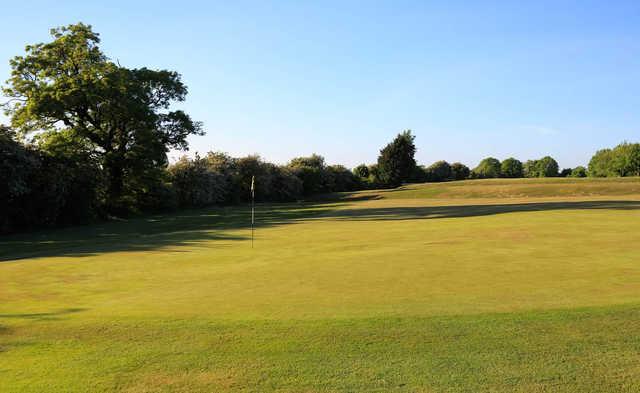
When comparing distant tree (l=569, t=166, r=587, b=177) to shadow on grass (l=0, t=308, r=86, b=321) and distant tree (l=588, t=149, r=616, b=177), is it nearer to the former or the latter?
distant tree (l=588, t=149, r=616, b=177)

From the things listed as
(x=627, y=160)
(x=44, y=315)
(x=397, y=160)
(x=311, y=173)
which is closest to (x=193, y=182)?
(x=311, y=173)

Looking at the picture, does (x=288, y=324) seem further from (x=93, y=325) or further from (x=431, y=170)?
(x=431, y=170)

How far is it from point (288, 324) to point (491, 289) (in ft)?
14.5

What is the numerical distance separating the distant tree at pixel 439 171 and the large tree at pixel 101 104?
A: 87478mm

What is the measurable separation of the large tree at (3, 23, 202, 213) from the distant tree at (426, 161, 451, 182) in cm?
8748

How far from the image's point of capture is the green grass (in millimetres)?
5496

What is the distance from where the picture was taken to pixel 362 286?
1026cm

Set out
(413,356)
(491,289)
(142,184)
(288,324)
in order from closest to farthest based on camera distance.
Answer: (413,356)
(288,324)
(491,289)
(142,184)

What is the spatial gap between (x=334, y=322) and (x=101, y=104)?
41.3m

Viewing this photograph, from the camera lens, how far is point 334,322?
7465 millimetres

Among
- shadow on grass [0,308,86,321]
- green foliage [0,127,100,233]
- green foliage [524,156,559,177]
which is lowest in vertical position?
shadow on grass [0,308,86,321]

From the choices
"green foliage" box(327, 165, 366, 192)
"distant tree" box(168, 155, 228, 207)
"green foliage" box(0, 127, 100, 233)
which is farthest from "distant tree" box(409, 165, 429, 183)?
"green foliage" box(0, 127, 100, 233)

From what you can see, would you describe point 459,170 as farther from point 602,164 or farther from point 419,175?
point 602,164

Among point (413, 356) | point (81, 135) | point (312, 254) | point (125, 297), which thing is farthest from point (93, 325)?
point (81, 135)
